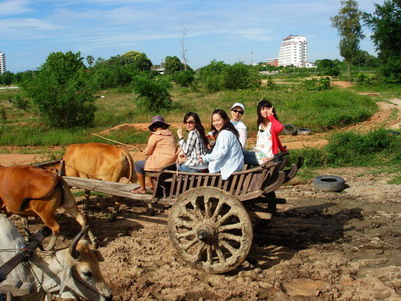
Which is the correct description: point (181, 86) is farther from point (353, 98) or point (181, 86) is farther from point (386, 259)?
point (386, 259)

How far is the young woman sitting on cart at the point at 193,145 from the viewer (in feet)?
19.6

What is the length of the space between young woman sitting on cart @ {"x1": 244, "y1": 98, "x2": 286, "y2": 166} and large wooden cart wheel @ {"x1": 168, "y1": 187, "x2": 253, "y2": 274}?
1108mm

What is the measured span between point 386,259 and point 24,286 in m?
4.60

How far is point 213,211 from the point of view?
18.1ft

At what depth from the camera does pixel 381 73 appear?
3753 cm

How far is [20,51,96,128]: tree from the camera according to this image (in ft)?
60.8

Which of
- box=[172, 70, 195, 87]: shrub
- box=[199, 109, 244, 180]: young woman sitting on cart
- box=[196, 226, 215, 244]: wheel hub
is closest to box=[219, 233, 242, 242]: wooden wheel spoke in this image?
box=[196, 226, 215, 244]: wheel hub

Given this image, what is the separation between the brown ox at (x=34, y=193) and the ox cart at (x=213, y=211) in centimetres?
158

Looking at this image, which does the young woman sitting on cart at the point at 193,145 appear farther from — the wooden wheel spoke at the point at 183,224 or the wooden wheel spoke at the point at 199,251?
the wooden wheel spoke at the point at 199,251

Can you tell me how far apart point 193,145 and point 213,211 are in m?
1.06

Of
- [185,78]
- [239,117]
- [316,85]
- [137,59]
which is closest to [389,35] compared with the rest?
[316,85]

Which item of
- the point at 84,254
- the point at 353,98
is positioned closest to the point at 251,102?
the point at 353,98

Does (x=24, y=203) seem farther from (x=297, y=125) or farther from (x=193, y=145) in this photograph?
(x=297, y=125)

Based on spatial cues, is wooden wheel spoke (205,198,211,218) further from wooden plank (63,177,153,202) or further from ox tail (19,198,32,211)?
ox tail (19,198,32,211)
